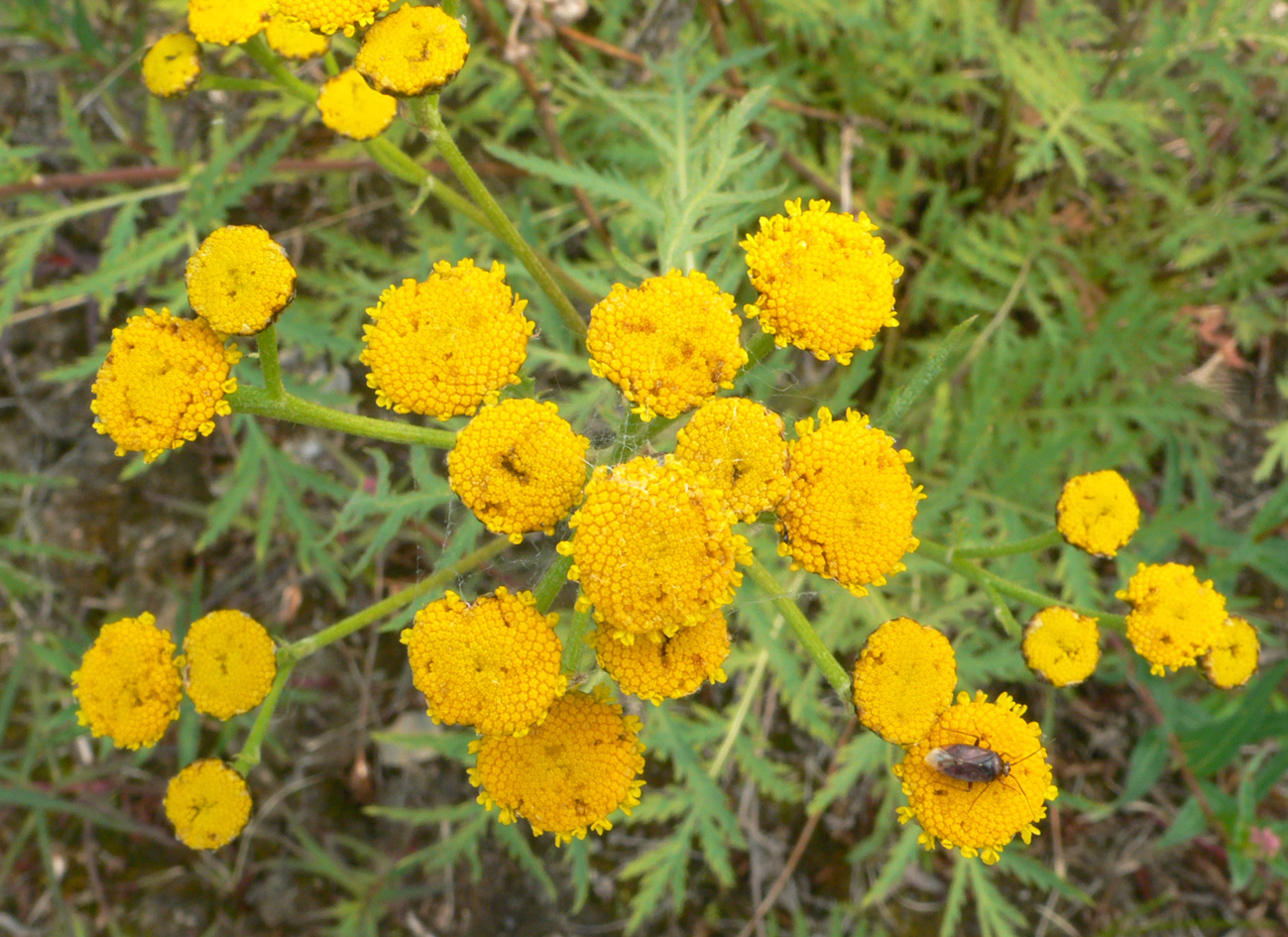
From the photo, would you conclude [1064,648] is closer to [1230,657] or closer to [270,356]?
[1230,657]

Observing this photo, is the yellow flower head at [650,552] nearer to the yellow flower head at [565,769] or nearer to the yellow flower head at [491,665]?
the yellow flower head at [491,665]

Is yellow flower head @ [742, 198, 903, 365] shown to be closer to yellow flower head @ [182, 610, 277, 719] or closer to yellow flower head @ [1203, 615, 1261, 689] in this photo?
yellow flower head @ [1203, 615, 1261, 689]

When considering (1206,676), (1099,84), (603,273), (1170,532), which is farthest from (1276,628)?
(603,273)

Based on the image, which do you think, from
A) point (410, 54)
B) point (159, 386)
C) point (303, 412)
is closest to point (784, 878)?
point (303, 412)

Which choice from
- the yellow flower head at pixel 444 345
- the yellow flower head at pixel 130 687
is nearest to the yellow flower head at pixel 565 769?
the yellow flower head at pixel 444 345

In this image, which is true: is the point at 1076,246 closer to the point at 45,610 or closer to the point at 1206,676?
the point at 1206,676
